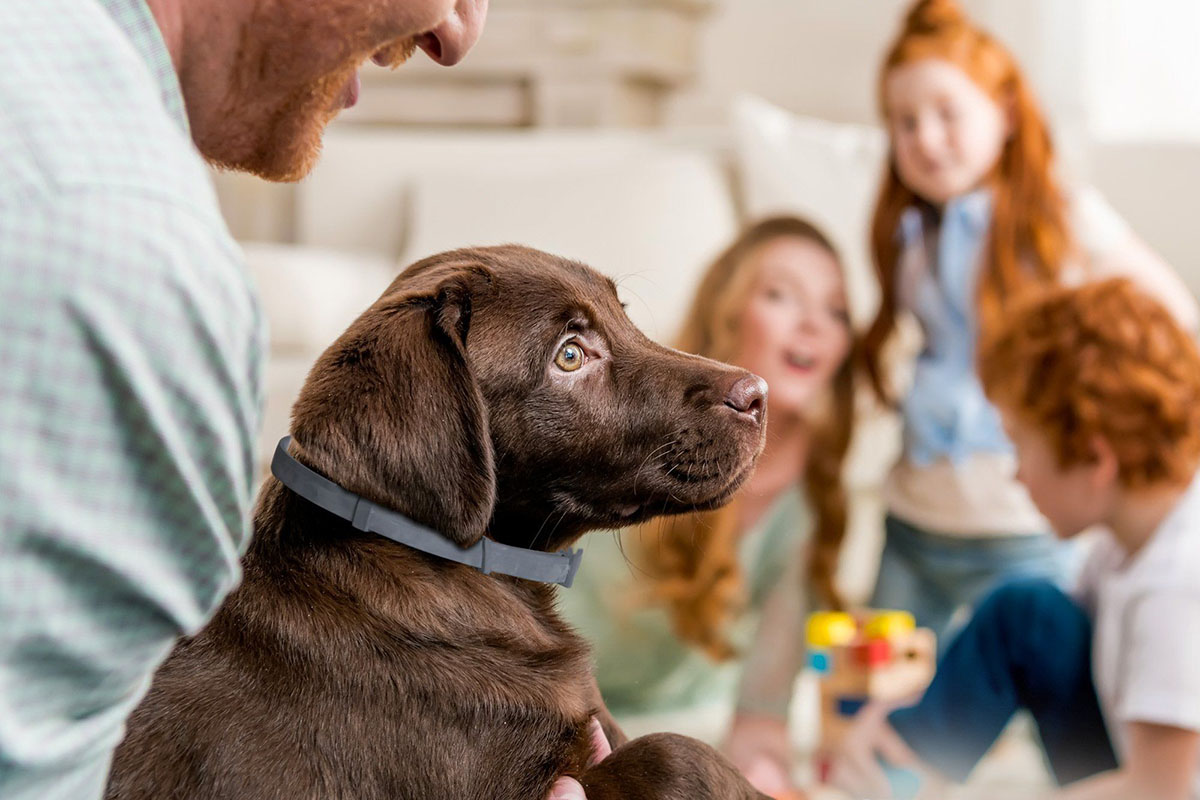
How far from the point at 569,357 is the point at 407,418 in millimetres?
198

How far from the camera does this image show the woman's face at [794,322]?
2592 mm

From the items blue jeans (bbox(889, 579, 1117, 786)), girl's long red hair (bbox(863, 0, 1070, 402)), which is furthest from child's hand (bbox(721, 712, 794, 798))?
girl's long red hair (bbox(863, 0, 1070, 402))

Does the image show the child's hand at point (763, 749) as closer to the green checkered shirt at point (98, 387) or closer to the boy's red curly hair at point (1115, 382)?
the boy's red curly hair at point (1115, 382)

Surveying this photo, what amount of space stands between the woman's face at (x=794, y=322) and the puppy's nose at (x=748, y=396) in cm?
156

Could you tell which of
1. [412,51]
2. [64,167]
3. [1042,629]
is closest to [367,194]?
[1042,629]

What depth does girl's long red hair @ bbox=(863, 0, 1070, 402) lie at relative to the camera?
2561 mm

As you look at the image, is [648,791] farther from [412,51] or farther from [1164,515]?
[1164,515]

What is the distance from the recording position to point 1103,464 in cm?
211

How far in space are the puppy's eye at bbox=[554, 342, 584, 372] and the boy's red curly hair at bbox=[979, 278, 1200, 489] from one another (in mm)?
1369

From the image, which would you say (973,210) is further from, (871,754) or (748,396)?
(748,396)

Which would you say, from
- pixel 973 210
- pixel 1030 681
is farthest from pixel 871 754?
pixel 973 210

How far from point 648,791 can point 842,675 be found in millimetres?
1664

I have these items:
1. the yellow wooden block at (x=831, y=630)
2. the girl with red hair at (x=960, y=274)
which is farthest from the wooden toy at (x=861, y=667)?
the girl with red hair at (x=960, y=274)

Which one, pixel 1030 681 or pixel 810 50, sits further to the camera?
pixel 810 50
